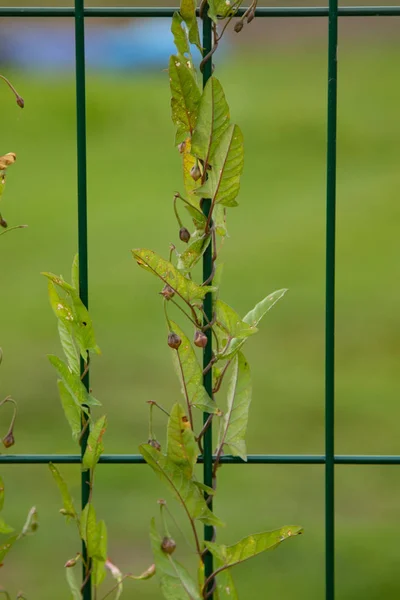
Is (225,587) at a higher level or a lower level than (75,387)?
lower

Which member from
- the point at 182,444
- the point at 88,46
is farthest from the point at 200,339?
the point at 88,46

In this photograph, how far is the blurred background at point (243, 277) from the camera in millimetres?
3301

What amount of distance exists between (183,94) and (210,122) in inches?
2.0

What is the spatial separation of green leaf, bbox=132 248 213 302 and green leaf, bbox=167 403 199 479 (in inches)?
6.2

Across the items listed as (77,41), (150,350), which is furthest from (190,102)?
(150,350)

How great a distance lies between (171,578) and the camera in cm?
137

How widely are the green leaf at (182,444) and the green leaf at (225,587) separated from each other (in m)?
0.16

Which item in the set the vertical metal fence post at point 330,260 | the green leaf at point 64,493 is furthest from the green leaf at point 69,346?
the vertical metal fence post at point 330,260

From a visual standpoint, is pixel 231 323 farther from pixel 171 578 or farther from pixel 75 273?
pixel 171 578

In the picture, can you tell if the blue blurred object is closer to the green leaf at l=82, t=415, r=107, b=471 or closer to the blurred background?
the blurred background

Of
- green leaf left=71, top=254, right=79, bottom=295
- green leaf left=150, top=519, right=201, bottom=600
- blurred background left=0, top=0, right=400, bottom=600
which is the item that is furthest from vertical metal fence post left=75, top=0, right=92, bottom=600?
blurred background left=0, top=0, right=400, bottom=600

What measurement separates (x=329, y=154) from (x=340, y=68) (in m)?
10.8

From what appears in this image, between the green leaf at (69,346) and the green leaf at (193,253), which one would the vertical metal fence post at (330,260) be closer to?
the green leaf at (193,253)

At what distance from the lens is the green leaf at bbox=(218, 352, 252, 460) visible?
137cm
